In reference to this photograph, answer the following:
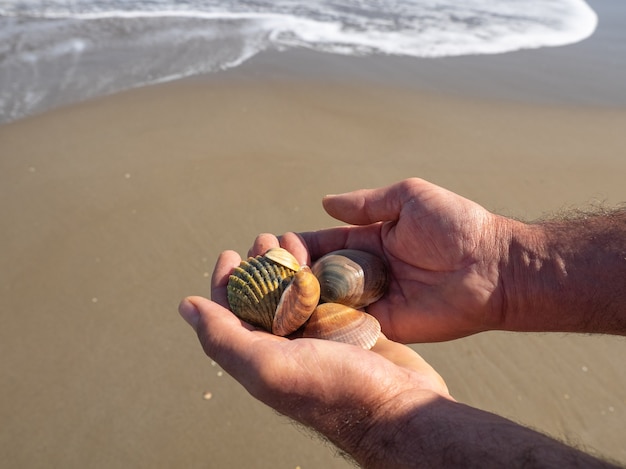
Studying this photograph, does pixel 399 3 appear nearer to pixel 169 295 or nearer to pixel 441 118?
pixel 441 118

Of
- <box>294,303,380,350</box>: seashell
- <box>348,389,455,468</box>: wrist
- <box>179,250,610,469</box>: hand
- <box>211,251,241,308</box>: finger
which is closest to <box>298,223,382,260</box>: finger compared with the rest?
<box>211,251,241,308</box>: finger

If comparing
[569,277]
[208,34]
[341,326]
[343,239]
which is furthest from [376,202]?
[208,34]

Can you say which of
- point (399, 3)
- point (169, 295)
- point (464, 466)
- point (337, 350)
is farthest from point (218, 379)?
point (399, 3)

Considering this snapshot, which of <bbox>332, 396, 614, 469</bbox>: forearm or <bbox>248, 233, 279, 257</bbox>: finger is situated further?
<bbox>248, 233, 279, 257</bbox>: finger

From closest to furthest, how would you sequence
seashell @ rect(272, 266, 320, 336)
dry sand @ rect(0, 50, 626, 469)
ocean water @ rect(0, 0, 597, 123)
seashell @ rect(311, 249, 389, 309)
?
seashell @ rect(272, 266, 320, 336)
seashell @ rect(311, 249, 389, 309)
dry sand @ rect(0, 50, 626, 469)
ocean water @ rect(0, 0, 597, 123)

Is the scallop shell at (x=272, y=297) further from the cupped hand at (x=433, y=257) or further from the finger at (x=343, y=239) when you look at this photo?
the finger at (x=343, y=239)

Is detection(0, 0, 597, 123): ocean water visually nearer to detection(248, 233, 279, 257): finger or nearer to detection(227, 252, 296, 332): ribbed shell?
detection(248, 233, 279, 257): finger

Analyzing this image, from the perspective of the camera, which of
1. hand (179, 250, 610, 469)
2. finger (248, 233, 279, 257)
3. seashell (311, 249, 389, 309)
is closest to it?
hand (179, 250, 610, 469)

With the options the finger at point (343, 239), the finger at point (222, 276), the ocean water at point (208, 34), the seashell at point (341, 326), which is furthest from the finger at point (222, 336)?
the ocean water at point (208, 34)
